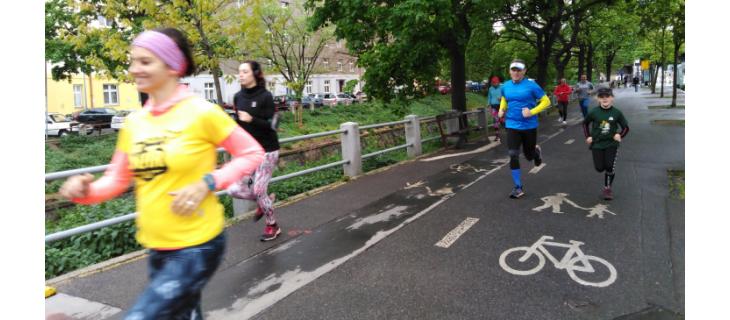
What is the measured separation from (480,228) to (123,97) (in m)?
47.4

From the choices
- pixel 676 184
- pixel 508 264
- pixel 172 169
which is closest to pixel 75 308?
pixel 172 169

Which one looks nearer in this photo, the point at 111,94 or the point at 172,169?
the point at 172,169

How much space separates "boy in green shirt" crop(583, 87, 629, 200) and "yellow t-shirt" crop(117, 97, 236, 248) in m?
6.13

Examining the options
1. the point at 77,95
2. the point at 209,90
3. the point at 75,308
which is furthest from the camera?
the point at 209,90

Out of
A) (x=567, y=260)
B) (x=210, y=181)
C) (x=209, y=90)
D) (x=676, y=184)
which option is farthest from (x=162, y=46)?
(x=209, y=90)

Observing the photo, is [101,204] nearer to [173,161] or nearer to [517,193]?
[173,161]

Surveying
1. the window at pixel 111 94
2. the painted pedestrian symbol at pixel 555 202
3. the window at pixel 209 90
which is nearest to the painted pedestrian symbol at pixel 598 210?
the painted pedestrian symbol at pixel 555 202

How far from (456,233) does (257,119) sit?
2589 mm

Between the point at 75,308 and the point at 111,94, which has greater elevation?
the point at 111,94

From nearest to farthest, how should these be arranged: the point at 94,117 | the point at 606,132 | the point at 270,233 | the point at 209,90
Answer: the point at 270,233 → the point at 606,132 → the point at 94,117 → the point at 209,90

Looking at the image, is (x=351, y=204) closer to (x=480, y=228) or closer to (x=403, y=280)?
(x=480, y=228)

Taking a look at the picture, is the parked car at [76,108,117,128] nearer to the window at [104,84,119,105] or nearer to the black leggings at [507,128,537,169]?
the window at [104,84,119,105]

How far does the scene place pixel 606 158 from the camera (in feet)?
23.9

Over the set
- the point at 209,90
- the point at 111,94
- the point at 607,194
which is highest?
the point at 209,90
